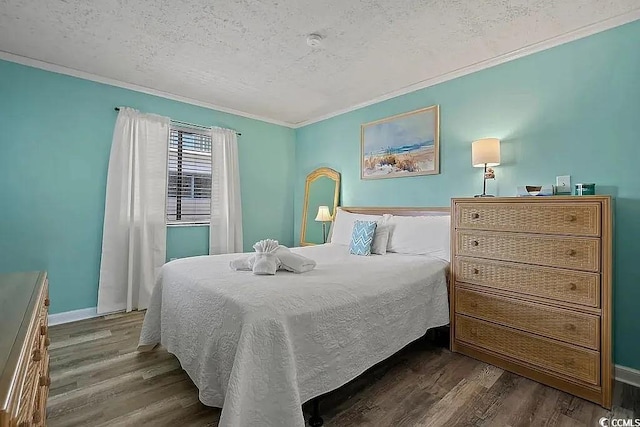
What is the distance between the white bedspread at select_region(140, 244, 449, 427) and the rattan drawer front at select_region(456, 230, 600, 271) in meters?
0.35

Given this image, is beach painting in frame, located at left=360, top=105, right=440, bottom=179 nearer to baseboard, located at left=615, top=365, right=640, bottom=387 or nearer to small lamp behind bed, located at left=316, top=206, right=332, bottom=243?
small lamp behind bed, located at left=316, top=206, right=332, bottom=243

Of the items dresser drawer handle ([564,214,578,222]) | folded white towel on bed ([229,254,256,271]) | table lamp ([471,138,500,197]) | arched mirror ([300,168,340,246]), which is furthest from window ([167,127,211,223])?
dresser drawer handle ([564,214,578,222])

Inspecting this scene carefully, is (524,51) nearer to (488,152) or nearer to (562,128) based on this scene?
(562,128)

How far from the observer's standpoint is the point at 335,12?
2.08 metres

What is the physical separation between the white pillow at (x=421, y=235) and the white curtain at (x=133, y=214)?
2.61 m

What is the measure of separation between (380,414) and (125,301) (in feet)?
9.58

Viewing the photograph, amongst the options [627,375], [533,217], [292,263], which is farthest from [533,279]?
[292,263]

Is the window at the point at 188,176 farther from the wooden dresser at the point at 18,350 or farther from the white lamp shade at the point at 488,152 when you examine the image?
the white lamp shade at the point at 488,152

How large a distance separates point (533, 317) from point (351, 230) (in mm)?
1849

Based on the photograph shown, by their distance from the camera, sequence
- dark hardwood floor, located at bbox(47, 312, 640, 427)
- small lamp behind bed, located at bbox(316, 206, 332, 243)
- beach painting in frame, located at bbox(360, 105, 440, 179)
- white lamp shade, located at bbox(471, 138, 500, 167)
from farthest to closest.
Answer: small lamp behind bed, located at bbox(316, 206, 332, 243) < beach painting in frame, located at bbox(360, 105, 440, 179) < white lamp shade, located at bbox(471, 138, 500, 167) < dark hardwood floor, located at bbox(47, 312, 640, 427)

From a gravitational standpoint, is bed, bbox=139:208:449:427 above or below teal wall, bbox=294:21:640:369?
below

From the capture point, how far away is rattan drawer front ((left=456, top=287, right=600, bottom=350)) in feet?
6.06

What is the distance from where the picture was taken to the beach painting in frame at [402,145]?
3.15 meters

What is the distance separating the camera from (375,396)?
185 centimetres
